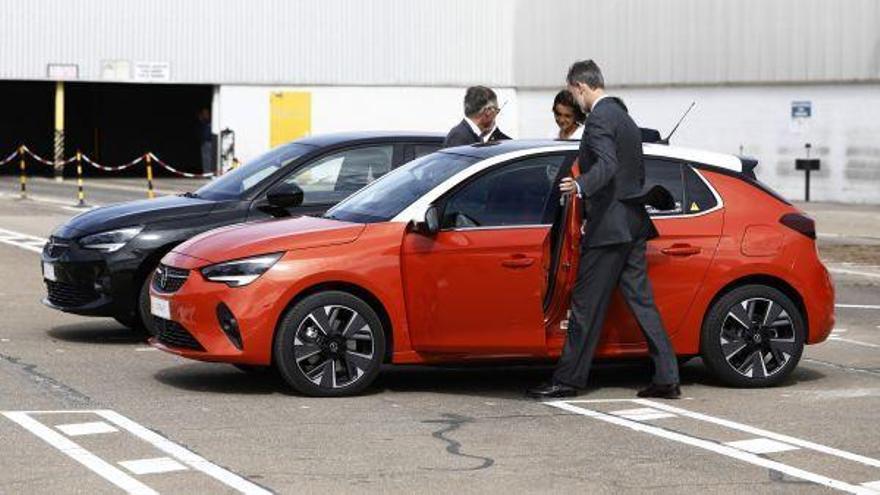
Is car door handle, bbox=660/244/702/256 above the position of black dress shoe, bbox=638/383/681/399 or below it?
above

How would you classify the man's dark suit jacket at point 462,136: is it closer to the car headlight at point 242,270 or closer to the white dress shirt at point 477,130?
the white dress shirt at point 477,130

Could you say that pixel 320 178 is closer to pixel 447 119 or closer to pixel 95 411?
pixel 95 411

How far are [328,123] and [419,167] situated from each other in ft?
132

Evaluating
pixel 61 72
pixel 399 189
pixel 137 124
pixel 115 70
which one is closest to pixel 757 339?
pixel 399 189

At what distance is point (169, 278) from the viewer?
429 inches

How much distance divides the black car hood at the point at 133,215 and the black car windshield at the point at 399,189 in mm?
2000

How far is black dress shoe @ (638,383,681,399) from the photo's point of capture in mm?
10562

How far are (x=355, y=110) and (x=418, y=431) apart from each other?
1678 inches

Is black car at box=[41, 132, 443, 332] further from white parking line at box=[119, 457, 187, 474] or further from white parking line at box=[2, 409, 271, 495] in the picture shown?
white parking line at box=[119, 457, 187, 474]

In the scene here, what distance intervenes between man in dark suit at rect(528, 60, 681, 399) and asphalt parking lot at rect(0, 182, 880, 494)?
0.65 feet

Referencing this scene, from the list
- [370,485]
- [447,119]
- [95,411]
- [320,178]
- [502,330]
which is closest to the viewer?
[370,485]

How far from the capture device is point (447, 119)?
5250 centimetres

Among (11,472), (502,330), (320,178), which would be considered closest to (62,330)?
(320,178)

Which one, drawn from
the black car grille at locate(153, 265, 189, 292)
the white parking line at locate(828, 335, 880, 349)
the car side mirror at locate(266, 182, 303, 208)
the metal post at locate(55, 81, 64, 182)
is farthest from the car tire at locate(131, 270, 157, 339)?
the metal post at locate(55, 81, 64, 182)
